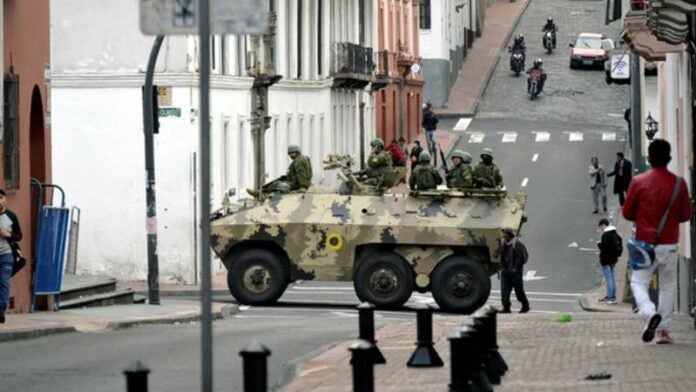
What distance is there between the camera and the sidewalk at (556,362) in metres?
14.4

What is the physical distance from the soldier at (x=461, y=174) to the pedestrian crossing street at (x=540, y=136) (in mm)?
33832

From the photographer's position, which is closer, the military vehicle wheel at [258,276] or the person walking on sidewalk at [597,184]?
the military vehicle wheel at [258,276]

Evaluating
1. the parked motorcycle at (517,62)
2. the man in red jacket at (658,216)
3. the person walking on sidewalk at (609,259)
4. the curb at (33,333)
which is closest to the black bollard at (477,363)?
the man in red jacket at (658,216)

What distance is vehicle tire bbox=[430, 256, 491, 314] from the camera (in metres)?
29.8

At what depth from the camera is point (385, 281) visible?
98.4 feet

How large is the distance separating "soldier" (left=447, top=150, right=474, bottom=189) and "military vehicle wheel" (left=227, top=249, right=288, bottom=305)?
2.85 m

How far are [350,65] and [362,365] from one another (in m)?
43.2

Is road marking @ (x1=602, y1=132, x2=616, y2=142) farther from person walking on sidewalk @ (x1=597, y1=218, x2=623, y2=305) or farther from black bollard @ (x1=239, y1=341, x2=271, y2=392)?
black bollard @ (x1=239, y1=341, x2=271, y2=392)

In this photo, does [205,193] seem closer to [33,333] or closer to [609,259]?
[33,333]

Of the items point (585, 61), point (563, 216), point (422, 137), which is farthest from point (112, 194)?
point (585, 61)

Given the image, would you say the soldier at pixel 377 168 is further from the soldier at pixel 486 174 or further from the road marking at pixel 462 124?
the road marking at pixel 462 124

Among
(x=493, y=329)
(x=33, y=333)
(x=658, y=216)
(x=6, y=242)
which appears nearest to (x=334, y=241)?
(x=6, y=242)

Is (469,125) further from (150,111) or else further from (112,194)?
(150,111)

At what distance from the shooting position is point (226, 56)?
39156 mm
